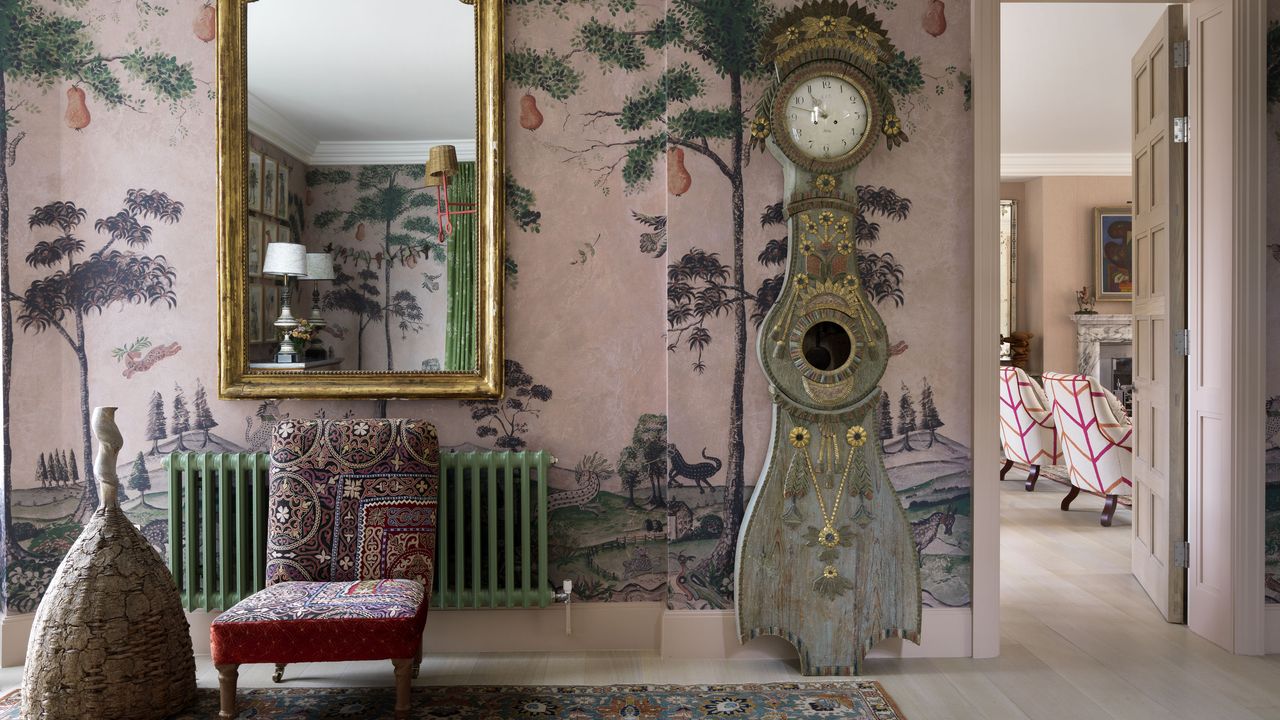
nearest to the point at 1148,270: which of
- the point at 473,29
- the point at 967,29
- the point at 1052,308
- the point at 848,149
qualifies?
the point at 967,29

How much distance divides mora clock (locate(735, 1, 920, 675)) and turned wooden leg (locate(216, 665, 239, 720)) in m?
1.44

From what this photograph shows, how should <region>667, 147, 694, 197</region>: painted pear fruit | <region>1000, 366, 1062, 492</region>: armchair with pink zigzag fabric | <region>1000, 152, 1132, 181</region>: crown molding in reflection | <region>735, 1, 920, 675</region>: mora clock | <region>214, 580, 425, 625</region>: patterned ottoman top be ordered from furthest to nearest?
<region>1000, 152, 1132, 181</region>: crown molding in reflection → <region>1000, 366, 1062, 492</region>: armchair with pink zigzag fabric → <region>667, 147, 694, 197</region>: painted pear fruit → <region>735, 1, 920, 675</region>: mora clock → <region>214, 580, 425, 625</region>: patterned ottoman top

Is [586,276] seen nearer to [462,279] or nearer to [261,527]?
[462,279]

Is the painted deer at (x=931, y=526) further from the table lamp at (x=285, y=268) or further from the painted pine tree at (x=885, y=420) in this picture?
the table lamp at (x=285, y=268)

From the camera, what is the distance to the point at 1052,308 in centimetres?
829

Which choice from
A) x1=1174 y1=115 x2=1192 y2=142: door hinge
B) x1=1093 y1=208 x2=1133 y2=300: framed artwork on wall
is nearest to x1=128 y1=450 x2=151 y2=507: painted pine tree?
x1=1174 y1=115 x2=1192 y2=142: door hinge

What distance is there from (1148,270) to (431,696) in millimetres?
3076

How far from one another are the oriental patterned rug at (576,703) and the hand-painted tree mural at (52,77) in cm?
115

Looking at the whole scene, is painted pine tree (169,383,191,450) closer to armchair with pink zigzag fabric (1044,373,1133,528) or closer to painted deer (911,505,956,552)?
painted deer (911,505,956,552)

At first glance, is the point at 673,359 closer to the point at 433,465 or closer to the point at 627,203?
the point at 627,203

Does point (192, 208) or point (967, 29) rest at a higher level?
point (967, 29)

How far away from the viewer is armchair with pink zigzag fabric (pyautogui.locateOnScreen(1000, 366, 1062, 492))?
584 cm

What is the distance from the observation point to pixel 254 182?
2977mm

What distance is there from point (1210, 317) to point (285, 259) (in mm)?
3120
